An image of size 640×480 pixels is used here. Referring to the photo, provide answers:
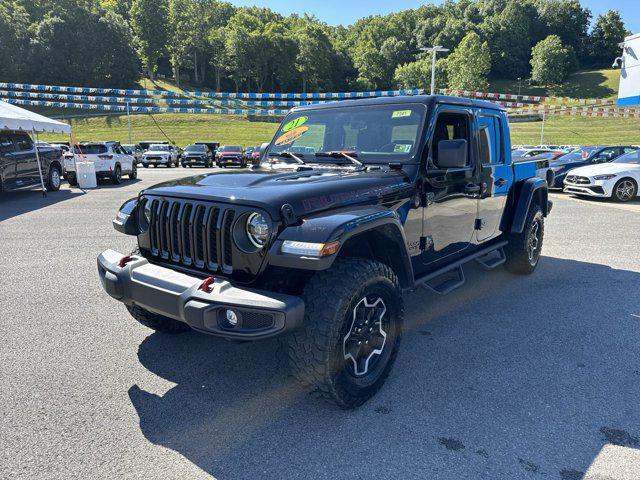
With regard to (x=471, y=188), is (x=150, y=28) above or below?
above

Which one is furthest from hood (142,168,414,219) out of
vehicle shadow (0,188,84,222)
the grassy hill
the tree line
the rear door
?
the grassy hill

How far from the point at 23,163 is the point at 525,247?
43.2ft

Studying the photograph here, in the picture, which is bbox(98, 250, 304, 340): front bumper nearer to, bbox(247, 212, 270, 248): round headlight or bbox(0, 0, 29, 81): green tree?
bbox(247, 212, 270, 248): round headlight

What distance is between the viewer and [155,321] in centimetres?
361

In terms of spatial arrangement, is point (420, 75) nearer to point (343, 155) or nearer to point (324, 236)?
point (343, 155)

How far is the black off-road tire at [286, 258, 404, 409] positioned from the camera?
8.23 feet

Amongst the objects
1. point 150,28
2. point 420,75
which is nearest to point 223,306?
point 420,75

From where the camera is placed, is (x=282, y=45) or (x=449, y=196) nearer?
(x=449, y=196)

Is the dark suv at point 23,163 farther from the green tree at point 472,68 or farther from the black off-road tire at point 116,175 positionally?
the green tree at point 472,68

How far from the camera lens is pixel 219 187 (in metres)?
2.92

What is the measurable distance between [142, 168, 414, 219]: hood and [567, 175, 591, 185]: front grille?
10826mm

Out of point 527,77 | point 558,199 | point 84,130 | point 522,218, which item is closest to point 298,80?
point 84,130

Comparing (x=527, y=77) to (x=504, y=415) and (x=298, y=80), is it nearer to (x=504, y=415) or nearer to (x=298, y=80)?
(x=298, y=80)

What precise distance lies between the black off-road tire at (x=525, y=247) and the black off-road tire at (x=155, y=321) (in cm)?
374
